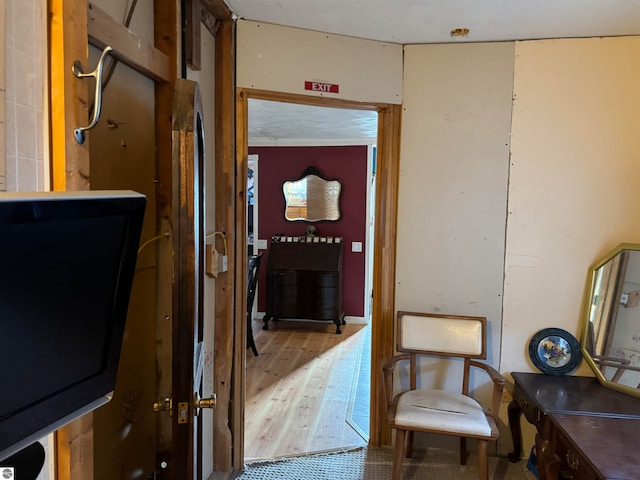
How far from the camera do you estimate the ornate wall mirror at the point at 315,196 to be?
18.2 ft

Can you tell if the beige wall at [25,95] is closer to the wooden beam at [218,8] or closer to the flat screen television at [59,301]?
the flat screen television at [59,301]

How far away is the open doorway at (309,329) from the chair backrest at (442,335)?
787mm

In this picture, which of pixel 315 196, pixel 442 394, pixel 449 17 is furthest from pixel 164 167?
pixel 315 196

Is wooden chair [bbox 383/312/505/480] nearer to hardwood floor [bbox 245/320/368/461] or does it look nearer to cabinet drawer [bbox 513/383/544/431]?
cabinet drawer [bbox 513/383/544/431]

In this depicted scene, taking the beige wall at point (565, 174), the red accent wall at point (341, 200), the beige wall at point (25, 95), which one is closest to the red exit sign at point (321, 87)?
the beige wall at point (565, 174)

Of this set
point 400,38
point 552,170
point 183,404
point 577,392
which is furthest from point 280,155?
point 183,404

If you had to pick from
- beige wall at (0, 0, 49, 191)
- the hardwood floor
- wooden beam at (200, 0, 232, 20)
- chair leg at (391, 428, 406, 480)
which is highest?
wooden beam at (200, 0, 232, 20)

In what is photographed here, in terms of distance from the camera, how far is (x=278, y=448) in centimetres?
270

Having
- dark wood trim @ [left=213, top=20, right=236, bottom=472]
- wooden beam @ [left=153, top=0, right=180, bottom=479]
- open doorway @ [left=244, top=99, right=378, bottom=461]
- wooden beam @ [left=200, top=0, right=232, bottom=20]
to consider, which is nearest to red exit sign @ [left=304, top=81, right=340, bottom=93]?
dark wood trim @ [left=213, top=20, right=236, bottom=472]

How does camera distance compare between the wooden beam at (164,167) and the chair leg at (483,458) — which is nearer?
the wooden beam at (164,167)

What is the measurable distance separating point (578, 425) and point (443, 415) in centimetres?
56

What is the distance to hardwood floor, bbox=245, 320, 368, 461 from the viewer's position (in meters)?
2.79

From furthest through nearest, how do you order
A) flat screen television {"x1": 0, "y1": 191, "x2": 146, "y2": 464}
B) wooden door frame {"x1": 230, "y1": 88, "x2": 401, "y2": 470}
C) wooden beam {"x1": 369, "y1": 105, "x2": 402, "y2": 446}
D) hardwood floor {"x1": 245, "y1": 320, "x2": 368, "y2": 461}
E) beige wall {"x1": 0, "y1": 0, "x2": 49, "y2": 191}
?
hardwood floor {"x1": 245, "y1": 320, "x2": 368, "y2": 461} < wooden beam {"x1": 369, "y1": 105, "x2": 402, "y2": 446} < wooden door frame {"x1": 230, "y1": 88, "x2": 401, "y2": 470} < beige wall {"x1": 0, "y1": 0, "x2": 49, "y2": 191} < flat screen television {"x1": 0, "y1": 191, "x2": 146, "y2": 464}

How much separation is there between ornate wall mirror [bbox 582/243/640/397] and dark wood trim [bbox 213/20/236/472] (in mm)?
1912
